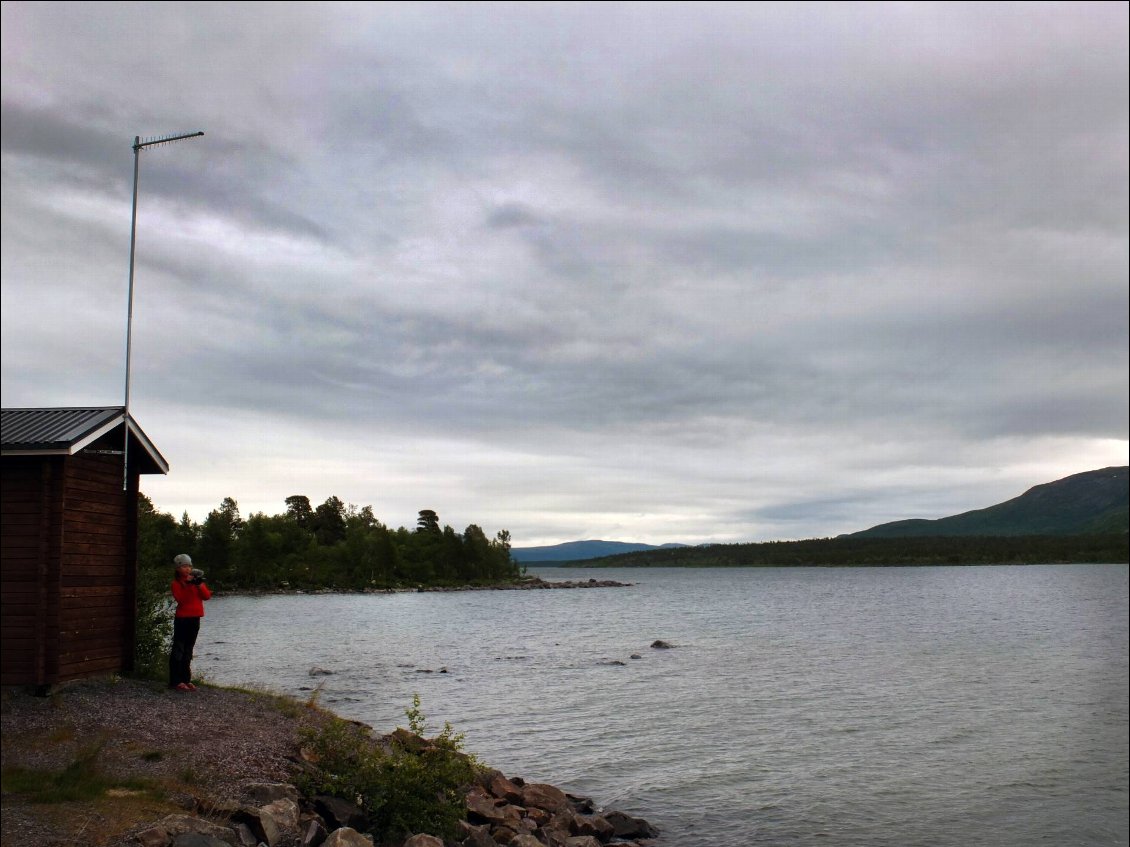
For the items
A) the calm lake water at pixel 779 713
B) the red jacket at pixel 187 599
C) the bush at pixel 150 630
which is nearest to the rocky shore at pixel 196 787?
the bush at pixel 150 630

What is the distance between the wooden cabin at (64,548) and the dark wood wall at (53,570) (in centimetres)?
2

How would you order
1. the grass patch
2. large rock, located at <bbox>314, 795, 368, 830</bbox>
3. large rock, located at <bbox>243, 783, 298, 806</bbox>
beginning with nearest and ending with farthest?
the grass patch → large rock, located at <bbox>243, 783, 298, 806</bbox> → large rock, located at <bbox>314, 795, 368, 830</bbox>

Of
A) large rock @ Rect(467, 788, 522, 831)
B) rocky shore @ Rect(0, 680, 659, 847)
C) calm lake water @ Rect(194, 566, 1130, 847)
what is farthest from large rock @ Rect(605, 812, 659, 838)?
large rock @ Rect(467, 788, 522, 831)

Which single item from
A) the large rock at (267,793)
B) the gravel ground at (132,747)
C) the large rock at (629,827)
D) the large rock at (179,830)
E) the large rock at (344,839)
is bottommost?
the large rock at (629,827)

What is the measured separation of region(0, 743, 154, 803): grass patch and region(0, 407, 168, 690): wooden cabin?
3.70 metres

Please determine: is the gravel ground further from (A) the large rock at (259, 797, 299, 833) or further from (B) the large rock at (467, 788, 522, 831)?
(B) the large rock at (467, 788, 522, 831)

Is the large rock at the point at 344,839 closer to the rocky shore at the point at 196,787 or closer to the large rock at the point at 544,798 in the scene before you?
the rocky shore at the point at 196,787

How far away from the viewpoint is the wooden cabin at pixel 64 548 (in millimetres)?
16672

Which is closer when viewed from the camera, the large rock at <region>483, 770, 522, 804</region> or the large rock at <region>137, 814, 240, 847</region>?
the large rock at <region>137, 814, 240, 847</region>

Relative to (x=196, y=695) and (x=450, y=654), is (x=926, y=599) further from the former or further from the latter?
(x=196, y=695)

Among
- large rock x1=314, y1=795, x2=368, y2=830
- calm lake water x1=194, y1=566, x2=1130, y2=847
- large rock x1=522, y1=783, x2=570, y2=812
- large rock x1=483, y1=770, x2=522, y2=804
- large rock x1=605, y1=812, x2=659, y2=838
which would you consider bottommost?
calm lake water x1=194, y1=566, x2=1130, y2=847

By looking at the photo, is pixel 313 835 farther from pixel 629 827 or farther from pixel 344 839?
pixel 629 827

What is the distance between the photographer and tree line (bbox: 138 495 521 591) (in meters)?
149

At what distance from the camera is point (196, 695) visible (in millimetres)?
19281
